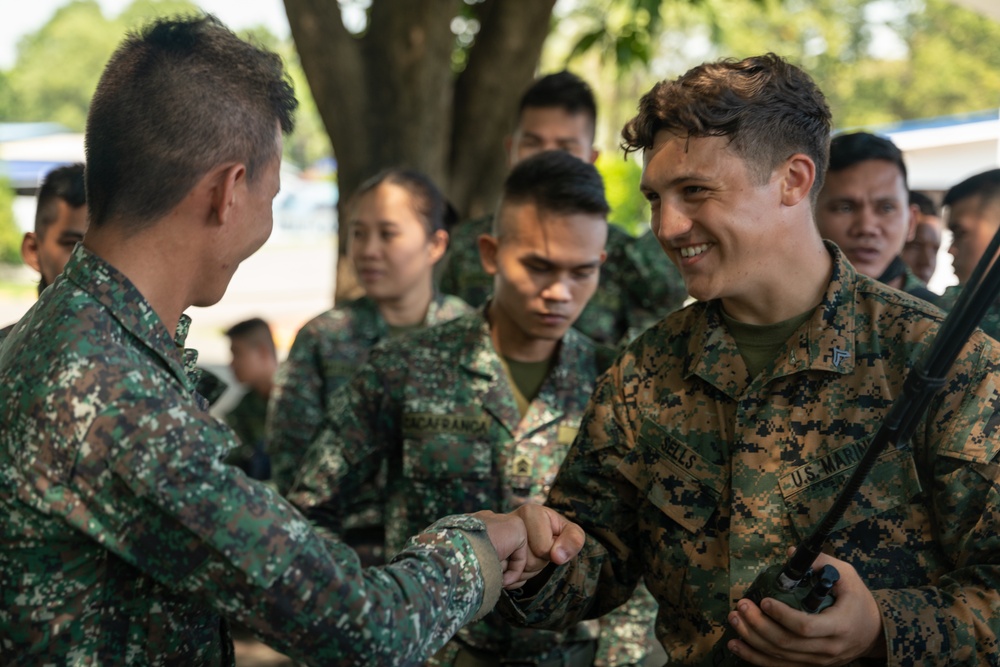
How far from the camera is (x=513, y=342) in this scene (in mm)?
3619

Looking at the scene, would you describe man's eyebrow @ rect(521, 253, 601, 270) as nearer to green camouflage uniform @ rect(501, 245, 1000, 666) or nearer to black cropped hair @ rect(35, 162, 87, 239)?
green camouflage uniform @ rect(501, 245, 1000, 666)

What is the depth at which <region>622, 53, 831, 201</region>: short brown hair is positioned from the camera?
2.37 meters

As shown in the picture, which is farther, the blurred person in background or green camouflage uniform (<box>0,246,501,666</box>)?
the blurred person in background

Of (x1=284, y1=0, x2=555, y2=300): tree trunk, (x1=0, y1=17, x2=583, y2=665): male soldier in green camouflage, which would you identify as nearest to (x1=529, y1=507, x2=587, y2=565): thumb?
(x1=0, y1=17, x2=583, y2=665): male soldier in green camouflage

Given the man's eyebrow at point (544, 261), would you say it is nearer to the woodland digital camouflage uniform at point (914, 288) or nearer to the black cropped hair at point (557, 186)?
the black cropped hair at point (557, 186)

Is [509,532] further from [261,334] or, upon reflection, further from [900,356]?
[261,334]

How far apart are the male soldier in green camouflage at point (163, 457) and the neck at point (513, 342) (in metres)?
1.53

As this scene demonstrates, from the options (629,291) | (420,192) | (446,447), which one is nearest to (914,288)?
(629,291)

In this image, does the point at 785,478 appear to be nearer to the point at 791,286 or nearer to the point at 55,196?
the point at 791,286

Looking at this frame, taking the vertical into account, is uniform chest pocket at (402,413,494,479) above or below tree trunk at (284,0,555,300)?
below

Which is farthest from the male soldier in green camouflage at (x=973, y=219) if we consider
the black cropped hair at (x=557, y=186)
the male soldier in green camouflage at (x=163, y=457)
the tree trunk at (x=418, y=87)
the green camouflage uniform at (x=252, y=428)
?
the green camouflage uniform at (x=252, y=428)

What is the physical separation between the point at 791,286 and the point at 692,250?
0.24 meters

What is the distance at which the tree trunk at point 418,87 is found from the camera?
19.8ft

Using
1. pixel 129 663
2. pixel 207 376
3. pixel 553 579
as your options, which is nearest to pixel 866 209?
pixel 553 579
